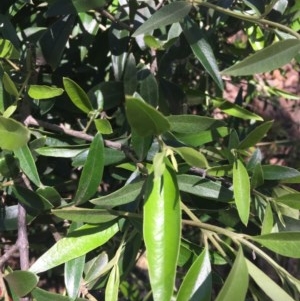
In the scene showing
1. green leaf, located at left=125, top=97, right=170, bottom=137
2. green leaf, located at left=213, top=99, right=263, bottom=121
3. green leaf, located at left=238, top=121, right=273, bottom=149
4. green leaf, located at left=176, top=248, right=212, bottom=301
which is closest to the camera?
green leaf, located at left=125, top=97, right=170, bottom=137

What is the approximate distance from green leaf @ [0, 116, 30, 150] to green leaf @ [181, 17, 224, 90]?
1.06 ft

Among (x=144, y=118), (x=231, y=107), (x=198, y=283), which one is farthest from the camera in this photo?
(x=231, y=107)

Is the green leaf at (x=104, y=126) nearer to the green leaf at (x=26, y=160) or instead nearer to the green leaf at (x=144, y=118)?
the green leaf at (x=26, y=160)

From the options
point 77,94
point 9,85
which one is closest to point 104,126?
point 77,94

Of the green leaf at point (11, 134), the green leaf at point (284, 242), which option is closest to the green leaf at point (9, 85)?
the green leaf at point (11, 134)

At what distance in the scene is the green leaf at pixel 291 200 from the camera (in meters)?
0.77

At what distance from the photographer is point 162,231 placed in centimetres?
57

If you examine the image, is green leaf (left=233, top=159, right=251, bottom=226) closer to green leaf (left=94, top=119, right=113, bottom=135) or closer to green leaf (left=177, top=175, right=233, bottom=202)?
green leaf (left=177, top=175, right=233, bottom=202)

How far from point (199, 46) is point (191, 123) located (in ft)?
0.48

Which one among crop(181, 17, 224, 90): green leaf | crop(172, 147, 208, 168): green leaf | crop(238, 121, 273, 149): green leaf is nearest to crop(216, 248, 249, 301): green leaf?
crop(172, 147, 208, 168): green leaf

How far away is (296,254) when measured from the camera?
64cm

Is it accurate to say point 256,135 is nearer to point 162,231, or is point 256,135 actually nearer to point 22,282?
point 162,231

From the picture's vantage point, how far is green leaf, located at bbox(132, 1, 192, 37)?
0.71 meters

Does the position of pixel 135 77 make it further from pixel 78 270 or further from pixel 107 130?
pixel 78 270
